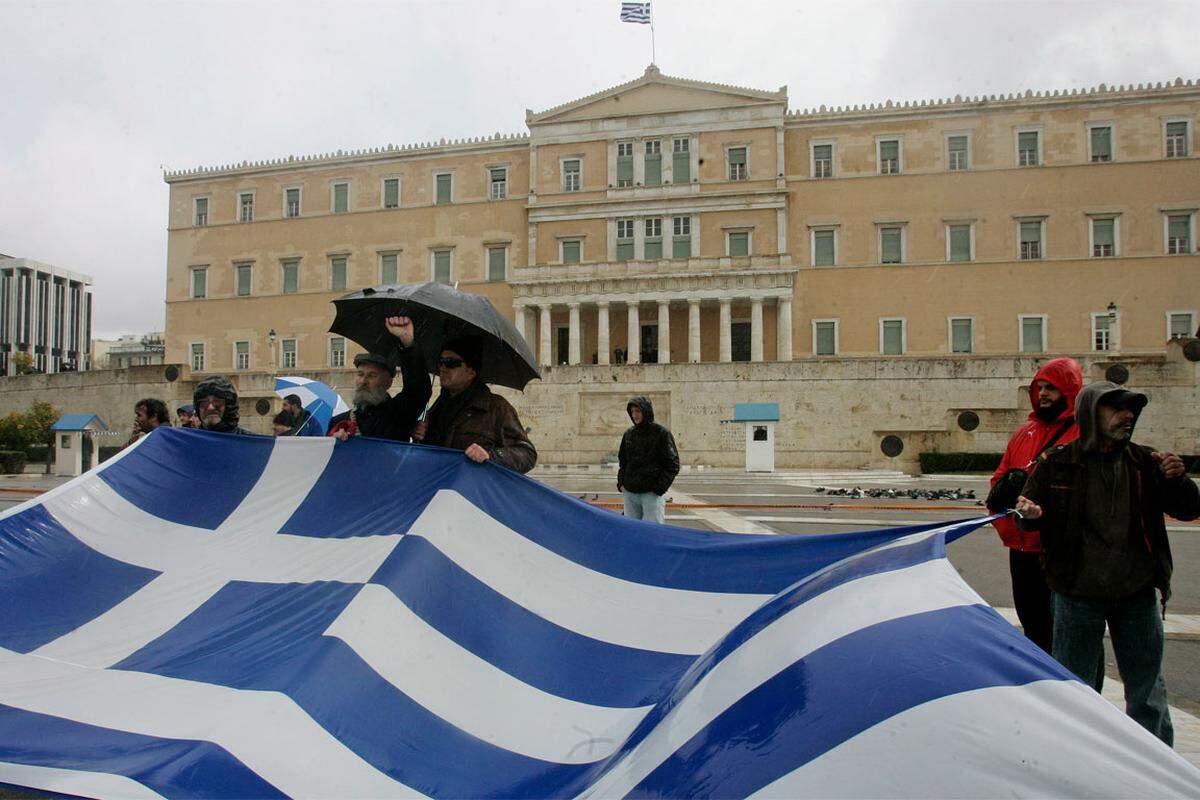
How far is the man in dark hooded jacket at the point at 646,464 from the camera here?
686cm

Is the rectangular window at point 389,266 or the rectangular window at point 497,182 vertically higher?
the rectangular window at point 497,182

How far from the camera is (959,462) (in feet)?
75.1

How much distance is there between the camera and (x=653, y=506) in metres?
6.94

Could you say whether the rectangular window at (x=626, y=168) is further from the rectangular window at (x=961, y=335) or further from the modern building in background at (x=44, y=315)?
the modern building in background at (x=44, y=315)

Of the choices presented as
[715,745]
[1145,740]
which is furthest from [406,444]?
[1145,740]

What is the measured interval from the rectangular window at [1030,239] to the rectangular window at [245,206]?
4629cm

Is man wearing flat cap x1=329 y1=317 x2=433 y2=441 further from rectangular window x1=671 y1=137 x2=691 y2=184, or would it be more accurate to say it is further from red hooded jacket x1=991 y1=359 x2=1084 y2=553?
rectangular window x1=671 y1=137 x2=691 y2=184

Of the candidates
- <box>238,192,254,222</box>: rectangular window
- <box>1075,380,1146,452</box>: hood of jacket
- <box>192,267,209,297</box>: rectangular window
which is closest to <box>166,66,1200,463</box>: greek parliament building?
<box>192,267,209,297</box>: rectangular window

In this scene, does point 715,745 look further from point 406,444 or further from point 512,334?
point 512,334

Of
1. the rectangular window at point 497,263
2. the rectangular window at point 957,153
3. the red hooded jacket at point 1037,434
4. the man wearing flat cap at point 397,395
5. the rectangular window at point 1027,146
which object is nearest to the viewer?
the red hooded jacket at point 1037,434

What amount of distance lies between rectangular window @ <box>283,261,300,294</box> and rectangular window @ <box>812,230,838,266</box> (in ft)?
104

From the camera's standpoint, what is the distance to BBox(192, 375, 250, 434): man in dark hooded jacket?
189 inches

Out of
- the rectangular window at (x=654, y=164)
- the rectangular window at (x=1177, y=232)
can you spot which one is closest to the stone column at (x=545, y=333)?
the rectangular window at (x=654, y=164)

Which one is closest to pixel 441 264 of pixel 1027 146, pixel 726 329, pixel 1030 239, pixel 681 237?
pixel 681 237
